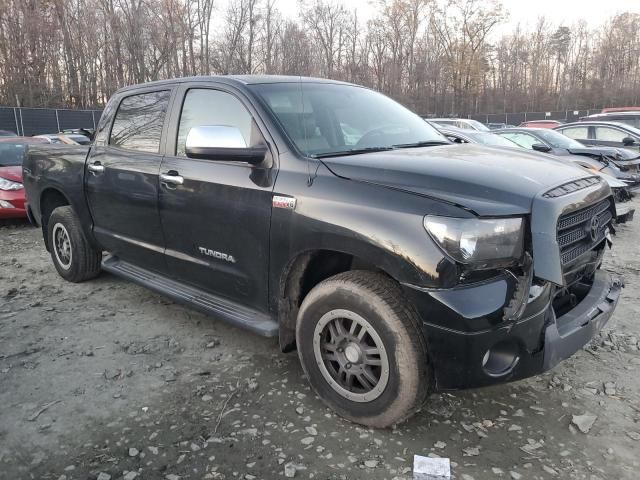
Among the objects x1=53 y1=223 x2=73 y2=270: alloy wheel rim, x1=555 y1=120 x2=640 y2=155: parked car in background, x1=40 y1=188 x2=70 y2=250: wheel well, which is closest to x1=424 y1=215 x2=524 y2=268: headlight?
x1=53 y1=223 x2=73 y2=270: alloy wheel rim

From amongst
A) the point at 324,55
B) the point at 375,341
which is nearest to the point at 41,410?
the point at 375,341

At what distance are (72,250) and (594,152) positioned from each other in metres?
9.56

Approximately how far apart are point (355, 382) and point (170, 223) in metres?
1.74

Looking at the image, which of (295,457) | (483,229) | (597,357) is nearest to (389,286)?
(483,229)

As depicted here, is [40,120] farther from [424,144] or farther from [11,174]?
[424,144]

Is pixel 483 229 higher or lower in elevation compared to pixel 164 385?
higher

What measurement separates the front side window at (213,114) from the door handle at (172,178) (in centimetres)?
15

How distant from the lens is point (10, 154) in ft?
28.6

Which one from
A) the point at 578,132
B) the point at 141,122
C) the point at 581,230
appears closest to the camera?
the point at 581,230

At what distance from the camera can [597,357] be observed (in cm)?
347

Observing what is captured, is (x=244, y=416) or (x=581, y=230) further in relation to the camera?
(x=244, y=416)

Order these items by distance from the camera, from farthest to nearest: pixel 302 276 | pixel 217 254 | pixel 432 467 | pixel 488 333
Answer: pixel 217 254
pixel 302 276
pixel 432 467
pixel 488 333

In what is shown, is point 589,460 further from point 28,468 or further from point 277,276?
point 28,468

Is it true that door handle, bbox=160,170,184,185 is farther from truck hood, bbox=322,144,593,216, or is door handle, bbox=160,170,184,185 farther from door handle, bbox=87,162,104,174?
truck hood, bbox=322,144,593,216
